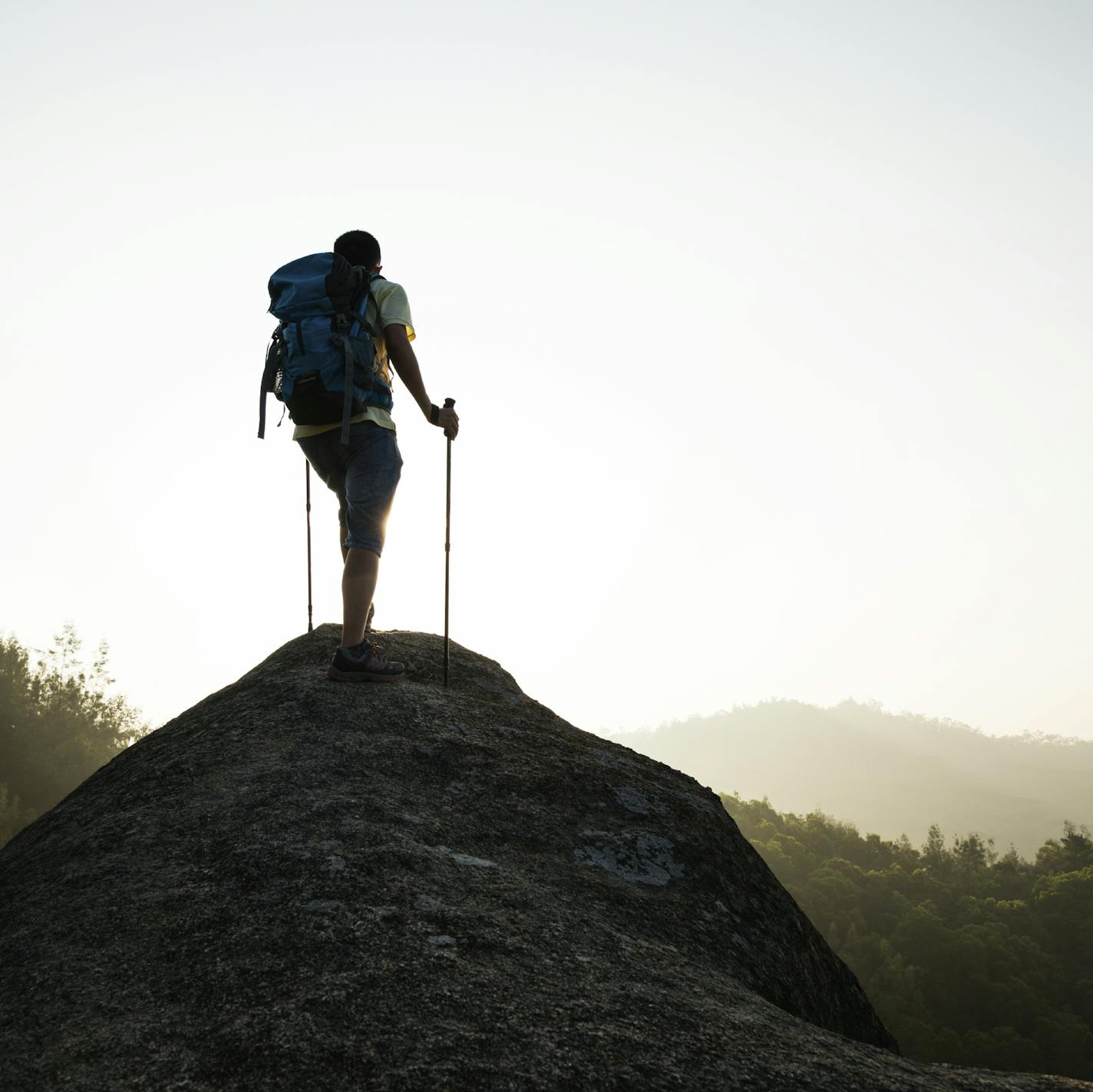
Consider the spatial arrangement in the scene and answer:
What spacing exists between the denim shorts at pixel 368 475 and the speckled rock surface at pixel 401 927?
1054 millimetres

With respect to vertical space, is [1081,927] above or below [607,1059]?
below

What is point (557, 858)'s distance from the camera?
4145 millimetres

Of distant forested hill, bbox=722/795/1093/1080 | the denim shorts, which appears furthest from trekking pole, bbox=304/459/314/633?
distant forested hill, bbox=722/795/1093/1080

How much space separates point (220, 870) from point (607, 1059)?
1.82 meters

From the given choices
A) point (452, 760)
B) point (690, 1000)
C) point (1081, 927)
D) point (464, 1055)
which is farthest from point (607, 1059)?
point (1081, 927)

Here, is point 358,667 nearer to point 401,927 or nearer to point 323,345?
point 323,345

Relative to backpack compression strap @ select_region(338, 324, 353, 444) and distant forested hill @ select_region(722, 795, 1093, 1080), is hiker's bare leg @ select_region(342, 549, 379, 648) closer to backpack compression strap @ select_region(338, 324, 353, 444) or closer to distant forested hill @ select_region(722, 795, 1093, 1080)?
backpack compression strap @ select_region(338, 324, 353, 444)

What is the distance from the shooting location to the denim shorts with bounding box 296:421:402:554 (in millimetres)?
5523

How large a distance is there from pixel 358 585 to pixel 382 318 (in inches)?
70.1

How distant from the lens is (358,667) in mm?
5711

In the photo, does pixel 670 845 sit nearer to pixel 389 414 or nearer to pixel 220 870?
pixel 220 870

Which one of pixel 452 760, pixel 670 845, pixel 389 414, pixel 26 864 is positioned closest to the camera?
pixel 26 864

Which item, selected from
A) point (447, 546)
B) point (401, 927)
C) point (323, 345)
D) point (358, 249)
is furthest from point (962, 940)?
point (401, 927)

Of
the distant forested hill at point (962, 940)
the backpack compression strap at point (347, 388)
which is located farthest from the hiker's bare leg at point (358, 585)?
the distant forested hill at point (962, 940)
